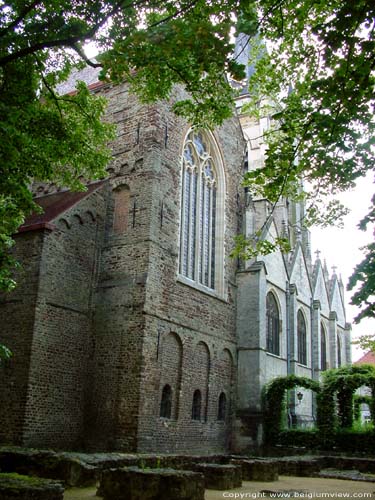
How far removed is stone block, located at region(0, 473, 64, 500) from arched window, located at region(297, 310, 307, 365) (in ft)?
74.9

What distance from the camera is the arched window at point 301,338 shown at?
28.4m

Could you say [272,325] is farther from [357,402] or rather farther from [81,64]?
[81,64]

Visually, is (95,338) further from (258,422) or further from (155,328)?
(258,422)

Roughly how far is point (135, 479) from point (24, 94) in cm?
679

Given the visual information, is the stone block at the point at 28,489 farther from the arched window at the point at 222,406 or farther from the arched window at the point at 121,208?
the arched window at the point at 222,406

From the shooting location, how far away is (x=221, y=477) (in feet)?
35.9

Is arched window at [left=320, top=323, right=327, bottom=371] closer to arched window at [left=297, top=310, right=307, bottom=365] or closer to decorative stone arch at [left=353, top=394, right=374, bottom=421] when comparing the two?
arched window at [left=297, top=310, right=307, bottom=365]

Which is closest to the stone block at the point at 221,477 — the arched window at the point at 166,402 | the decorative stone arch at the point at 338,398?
the arched window at the point at 166,402

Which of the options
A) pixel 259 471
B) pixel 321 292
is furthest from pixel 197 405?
pixel 321 292

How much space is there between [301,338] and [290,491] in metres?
18.9

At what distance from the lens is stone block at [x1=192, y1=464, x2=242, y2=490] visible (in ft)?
35.8

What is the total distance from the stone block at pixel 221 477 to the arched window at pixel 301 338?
57.3ft

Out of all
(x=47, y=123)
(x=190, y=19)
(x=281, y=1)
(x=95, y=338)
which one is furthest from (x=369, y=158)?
(x=95, y=338)

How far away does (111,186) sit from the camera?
58.5 feet
